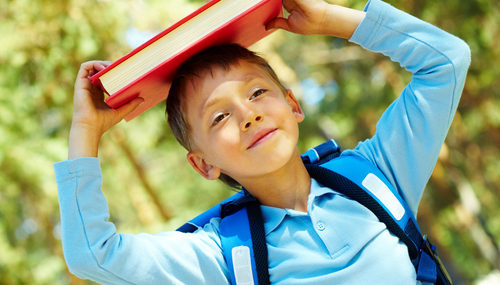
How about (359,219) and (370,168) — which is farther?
(370,168)

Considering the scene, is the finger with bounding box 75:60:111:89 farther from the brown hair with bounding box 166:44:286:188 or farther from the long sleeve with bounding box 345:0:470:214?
the long sleeve with bounding box 345:0:470:214

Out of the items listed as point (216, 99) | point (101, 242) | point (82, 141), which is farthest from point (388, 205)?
point (82, 141)

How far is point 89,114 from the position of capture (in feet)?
5.40

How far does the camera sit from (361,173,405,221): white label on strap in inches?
65.9

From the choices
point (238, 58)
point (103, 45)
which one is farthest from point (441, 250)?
point (238, 58)

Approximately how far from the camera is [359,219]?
1643mm

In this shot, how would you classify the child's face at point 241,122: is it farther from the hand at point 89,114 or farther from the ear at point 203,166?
the hand at point 89,114

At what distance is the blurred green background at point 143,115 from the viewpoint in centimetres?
555

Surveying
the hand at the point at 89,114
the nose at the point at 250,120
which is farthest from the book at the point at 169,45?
the nose at the point at 250,120

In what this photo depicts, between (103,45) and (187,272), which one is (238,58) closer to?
(187,272)

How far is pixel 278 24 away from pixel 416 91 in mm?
605

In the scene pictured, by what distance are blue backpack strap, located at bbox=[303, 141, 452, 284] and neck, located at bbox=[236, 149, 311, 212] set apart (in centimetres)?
11

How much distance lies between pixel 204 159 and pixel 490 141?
11.0m

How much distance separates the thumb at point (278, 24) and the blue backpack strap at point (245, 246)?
2.43ft
